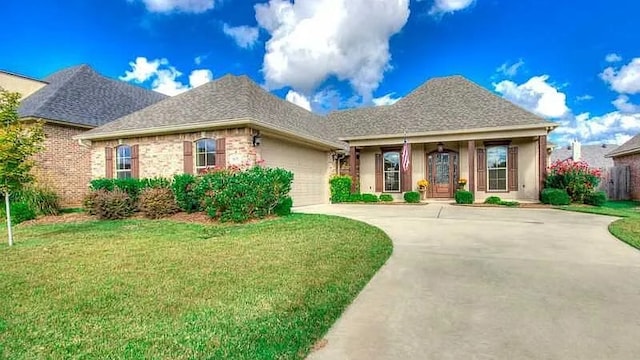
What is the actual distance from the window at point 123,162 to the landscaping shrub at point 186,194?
4.65 metres

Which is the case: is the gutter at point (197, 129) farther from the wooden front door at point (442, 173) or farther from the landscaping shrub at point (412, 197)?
the wooden front door at point (442, 173)

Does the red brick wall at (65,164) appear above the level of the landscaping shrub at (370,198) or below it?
above

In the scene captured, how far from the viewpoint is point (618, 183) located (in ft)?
64.7

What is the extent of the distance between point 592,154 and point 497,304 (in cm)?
3590

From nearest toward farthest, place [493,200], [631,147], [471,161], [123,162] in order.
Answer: [123,162] < [493,200] < [471,161] < [631,147]

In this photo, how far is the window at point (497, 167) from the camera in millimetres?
15492

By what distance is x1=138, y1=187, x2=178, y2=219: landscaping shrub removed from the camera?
10.2m

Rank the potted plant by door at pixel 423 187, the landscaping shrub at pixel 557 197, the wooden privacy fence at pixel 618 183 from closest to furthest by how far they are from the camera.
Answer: the landscaping shrub at pixel 557 197 < the potted plant by door at pixel 423 187 < the wooden privacy fence at pixel 618 183

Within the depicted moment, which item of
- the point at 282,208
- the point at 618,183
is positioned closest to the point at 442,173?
the point at 282,208

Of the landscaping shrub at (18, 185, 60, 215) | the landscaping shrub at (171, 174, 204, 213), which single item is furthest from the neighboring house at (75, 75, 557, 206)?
the landscaping shrub at (18, 185, 60, 215)

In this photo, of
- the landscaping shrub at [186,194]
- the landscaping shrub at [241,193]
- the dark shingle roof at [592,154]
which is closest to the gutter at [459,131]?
the landscaping shrub at [241,193]

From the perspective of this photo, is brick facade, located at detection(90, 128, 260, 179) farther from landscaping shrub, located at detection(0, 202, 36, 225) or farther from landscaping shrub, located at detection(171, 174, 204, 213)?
landscaping shrub, located at detection(0, 202, 36, 225)

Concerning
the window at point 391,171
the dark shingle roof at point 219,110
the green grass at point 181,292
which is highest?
the dark shingle roof at point 219,110

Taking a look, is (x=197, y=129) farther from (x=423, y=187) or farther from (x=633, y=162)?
(x=633, y=162)
